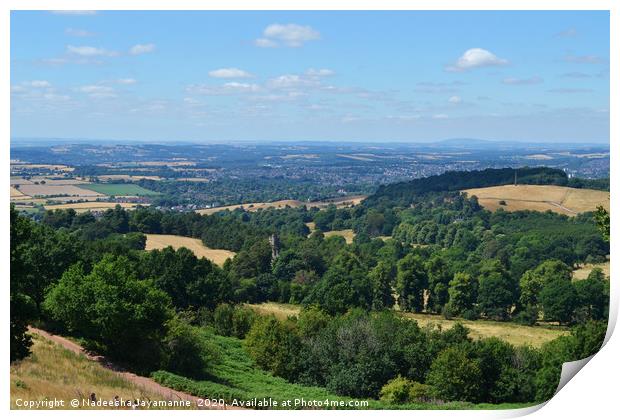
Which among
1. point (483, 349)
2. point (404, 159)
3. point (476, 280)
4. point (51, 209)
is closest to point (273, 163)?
point (404, 159)

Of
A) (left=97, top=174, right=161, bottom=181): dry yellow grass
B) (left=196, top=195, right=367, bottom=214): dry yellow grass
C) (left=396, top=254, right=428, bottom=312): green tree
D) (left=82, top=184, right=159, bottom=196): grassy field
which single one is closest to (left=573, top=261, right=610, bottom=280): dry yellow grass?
(left=396, top=254, right=428, bottom=312): green tree

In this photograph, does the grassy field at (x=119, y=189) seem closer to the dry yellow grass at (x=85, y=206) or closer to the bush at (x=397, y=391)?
the dry yellow grass at (x=85, y=206)

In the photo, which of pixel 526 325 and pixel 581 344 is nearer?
pixel 581 344

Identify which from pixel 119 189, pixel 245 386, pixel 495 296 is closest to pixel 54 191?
pixel 119 189

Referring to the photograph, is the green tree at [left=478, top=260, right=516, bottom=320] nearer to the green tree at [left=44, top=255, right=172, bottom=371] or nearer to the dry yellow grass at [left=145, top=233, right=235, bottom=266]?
the dry yellow grass at [left=145, top=233, right=235, bottom=266]

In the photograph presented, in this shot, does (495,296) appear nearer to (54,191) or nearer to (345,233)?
(54,191)

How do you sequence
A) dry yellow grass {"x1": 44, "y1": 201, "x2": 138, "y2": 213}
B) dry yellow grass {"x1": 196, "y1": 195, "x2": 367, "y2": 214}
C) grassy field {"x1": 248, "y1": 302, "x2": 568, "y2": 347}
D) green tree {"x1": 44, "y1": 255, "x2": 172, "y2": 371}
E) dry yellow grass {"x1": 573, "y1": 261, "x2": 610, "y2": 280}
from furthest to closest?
dry yellow grass {"x1": 196, "y1": 195, "x2": 367, "y2": 214}
dry yellow grass {"x1": 44, "y1": 201, "x2": 138, "y2": 213}
dry yellow grass {"x1": 573, "y1": 261, "x2": 610, "y2": 280}
grassy field {"x1": 248, "y1": 302, "x2": 568, "y2": 347}
green tree {"x1": 44, "y1": 255, "x2": 172, "y2": 371}
